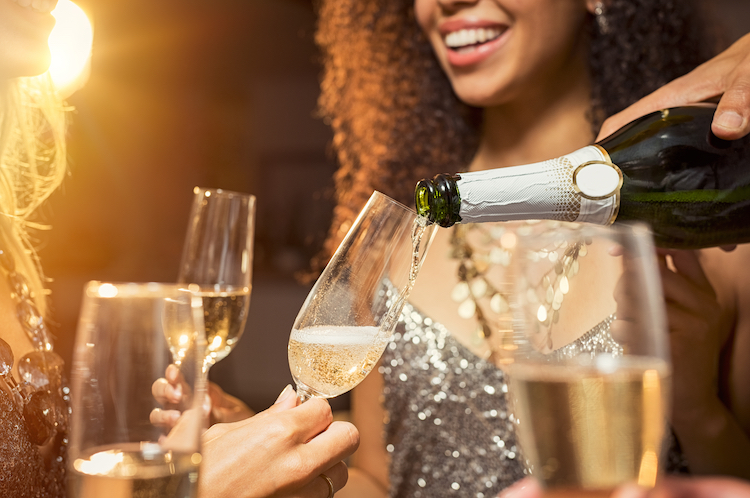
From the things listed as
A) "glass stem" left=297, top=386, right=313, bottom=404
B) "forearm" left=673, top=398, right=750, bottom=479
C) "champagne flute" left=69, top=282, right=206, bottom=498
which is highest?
"champagne flute" left=69, top=282, right=206, bottom=498

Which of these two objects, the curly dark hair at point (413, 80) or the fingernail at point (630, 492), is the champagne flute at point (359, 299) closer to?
the fingernail at point (630, 492)

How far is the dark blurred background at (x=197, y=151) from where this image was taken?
3.29 meters

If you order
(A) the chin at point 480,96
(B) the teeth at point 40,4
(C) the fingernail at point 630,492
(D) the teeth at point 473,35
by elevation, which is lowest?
(C) the fingernail at point 630,492

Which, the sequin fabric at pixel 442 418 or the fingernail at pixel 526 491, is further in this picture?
the sequin fabric at pixel 442 418

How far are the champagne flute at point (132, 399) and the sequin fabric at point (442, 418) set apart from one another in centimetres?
97

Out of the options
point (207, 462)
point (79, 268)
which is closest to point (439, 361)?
point (207, 462)

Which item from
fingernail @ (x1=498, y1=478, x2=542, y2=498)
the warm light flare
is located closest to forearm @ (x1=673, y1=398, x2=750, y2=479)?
fingernail @ (x1=498, y1=478, x2=542, y2=498)

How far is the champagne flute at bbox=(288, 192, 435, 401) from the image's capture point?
75cm

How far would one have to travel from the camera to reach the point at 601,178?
809 millimetres

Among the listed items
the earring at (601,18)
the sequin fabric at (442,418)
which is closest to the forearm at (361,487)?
the sequin fabric at (442,418)

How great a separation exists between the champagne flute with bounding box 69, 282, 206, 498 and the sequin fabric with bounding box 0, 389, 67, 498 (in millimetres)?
417

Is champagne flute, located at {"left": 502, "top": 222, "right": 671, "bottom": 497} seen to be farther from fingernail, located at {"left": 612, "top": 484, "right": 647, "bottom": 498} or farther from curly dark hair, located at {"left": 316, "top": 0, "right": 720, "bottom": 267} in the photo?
curly dark hair, located at {"left": 316, "top": 0, "right": 720, "bottom": 267}

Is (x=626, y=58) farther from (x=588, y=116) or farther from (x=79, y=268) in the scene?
(x=79, y=268)

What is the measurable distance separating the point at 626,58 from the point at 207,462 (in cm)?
123
